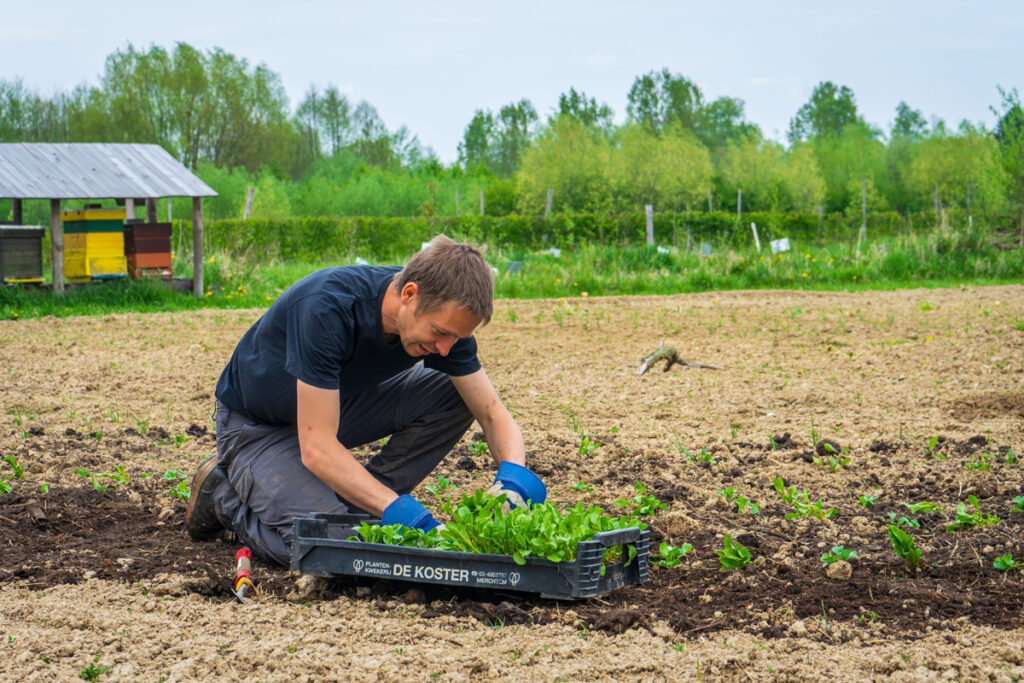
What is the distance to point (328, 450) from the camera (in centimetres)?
301

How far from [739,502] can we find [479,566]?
1397mm

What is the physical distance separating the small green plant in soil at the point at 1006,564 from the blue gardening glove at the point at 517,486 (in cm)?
150

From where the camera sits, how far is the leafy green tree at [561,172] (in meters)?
29.9

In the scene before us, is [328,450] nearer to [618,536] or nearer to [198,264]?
[618,536]

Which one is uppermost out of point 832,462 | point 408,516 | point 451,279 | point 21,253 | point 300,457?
point 21,253

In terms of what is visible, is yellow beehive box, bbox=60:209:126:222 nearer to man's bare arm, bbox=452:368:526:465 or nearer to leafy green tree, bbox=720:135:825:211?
man's bare arm, bbox=452:368:526:465

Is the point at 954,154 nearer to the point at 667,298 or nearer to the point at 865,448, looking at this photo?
the point at 667,298

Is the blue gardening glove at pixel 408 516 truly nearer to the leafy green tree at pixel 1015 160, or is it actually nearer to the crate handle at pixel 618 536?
the crate handle at pixel 618 536

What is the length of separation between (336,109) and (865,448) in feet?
139

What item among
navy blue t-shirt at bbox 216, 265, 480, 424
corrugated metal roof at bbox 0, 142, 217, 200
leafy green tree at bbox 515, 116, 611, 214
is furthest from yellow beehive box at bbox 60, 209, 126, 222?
leafy green tree at bbox 515, 116, 611, 214

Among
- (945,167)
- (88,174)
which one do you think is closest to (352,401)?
(88,174)

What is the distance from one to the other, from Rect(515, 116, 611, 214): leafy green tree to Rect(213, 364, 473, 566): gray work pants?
25967 mm

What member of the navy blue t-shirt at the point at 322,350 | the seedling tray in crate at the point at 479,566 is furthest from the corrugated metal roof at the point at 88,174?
the seedling tray in crate at the point at 479,566

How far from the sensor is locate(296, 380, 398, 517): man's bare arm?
2.99 meters
